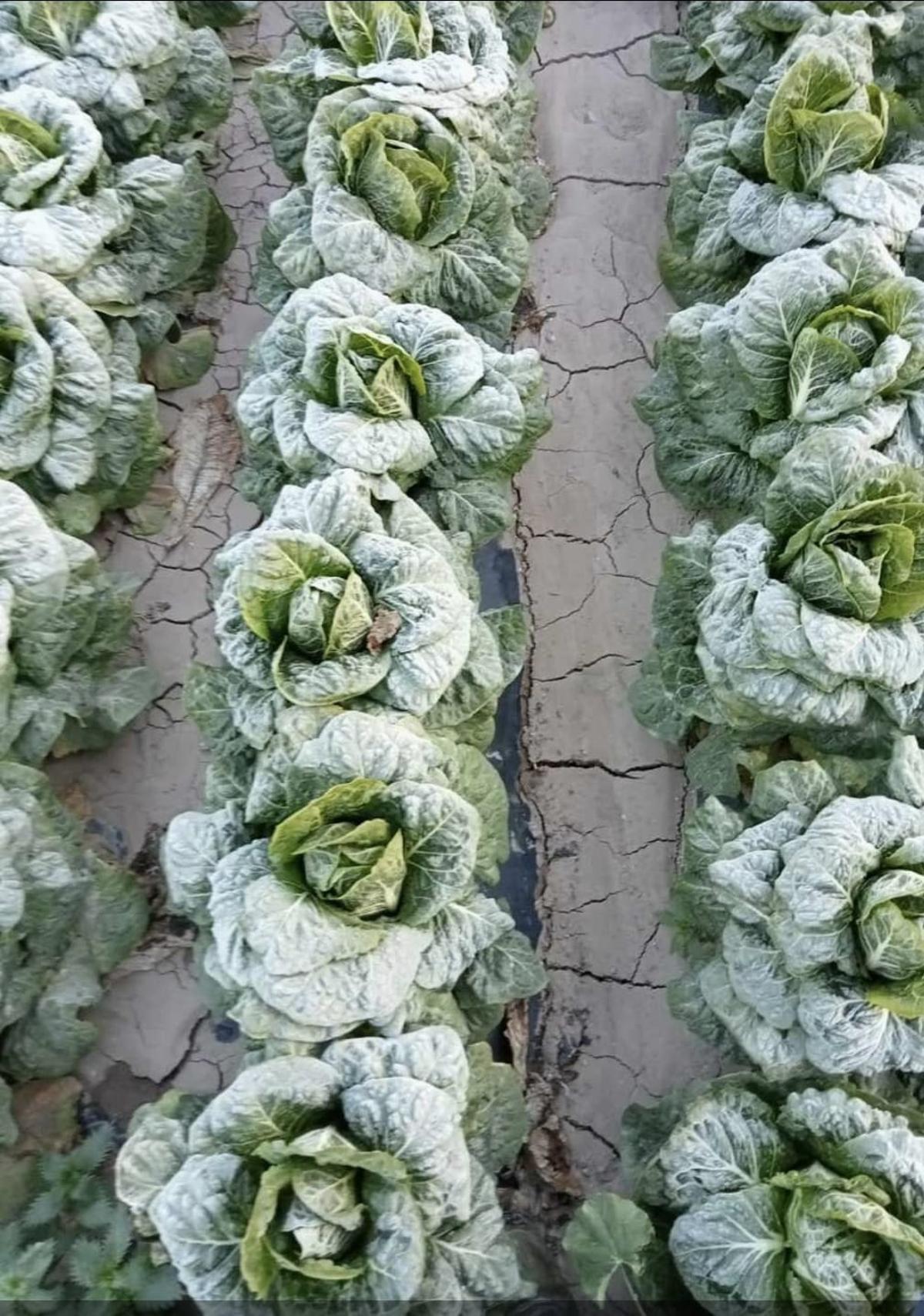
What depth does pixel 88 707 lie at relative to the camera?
10.7ft

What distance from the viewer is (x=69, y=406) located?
3273 mm

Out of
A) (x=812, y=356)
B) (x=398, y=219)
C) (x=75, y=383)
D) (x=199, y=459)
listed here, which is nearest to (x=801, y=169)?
(x=812, y=356)

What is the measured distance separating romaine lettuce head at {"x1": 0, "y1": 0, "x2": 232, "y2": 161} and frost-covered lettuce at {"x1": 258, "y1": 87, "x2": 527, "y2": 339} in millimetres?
620

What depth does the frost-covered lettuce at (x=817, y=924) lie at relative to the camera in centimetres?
242

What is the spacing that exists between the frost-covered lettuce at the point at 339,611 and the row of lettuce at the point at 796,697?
2.45ft

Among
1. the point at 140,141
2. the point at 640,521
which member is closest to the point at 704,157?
the point at 640,521

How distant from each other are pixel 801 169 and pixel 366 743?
2257 mm

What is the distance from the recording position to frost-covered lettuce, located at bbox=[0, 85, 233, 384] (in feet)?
10.8

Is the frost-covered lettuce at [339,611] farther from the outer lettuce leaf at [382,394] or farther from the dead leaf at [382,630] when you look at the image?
the outer lettuce leaf at [382,394]

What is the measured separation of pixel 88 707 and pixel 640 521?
1889 mm

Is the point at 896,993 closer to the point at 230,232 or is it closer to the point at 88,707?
the point at 88,707

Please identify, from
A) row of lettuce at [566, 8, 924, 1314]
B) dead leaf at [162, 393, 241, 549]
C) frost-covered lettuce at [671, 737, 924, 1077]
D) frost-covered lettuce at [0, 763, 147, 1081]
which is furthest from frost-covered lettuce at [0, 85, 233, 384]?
frost-covered lettuce at [671, 737, 924, 1077]

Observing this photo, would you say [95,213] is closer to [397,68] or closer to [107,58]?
[107,58]

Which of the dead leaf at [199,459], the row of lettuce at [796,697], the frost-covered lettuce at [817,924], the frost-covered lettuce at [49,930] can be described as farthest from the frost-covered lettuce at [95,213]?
the frost-covered lettuce at [817,924]
